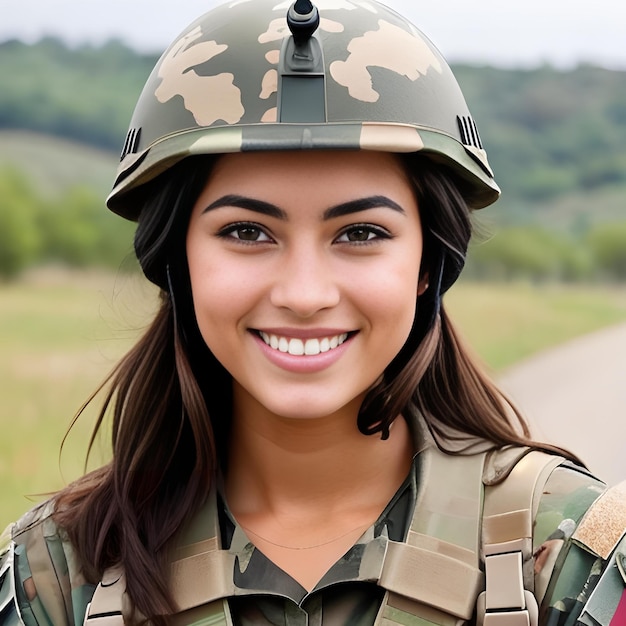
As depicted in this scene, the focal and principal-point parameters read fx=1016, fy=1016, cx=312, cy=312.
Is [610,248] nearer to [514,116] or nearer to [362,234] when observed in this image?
[514,116]

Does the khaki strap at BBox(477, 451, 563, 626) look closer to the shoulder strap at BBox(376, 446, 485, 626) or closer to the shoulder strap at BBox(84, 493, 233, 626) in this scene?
the shoulder strap at BBox(376, 446, 485, 626)

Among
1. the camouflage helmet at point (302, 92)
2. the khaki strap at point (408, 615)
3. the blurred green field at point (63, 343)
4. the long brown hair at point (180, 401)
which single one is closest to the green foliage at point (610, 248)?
the blurred green field at point (63, 343)

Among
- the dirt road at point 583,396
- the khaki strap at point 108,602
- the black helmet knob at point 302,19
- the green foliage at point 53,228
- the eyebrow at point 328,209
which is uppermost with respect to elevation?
the green foliage at point 53,228

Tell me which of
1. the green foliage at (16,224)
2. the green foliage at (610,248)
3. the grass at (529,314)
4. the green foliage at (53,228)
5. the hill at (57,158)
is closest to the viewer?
the grass at (529,314)

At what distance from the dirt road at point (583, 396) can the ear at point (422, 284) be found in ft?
A: 13.8

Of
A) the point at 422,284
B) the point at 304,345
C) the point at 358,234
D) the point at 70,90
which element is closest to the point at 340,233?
the point at 358,234

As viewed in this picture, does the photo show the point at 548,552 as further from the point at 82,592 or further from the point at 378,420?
the point at 82,592

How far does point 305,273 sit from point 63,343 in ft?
42.3

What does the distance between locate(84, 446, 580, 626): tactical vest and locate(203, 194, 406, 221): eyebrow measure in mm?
649

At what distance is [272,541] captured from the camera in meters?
2.52

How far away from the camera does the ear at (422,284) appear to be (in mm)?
2545

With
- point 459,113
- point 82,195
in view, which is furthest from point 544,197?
point 459,113

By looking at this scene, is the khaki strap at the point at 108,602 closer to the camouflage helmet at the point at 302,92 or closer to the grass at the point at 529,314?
the camouflage helmet at the point at 302,92

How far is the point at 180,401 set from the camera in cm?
274
